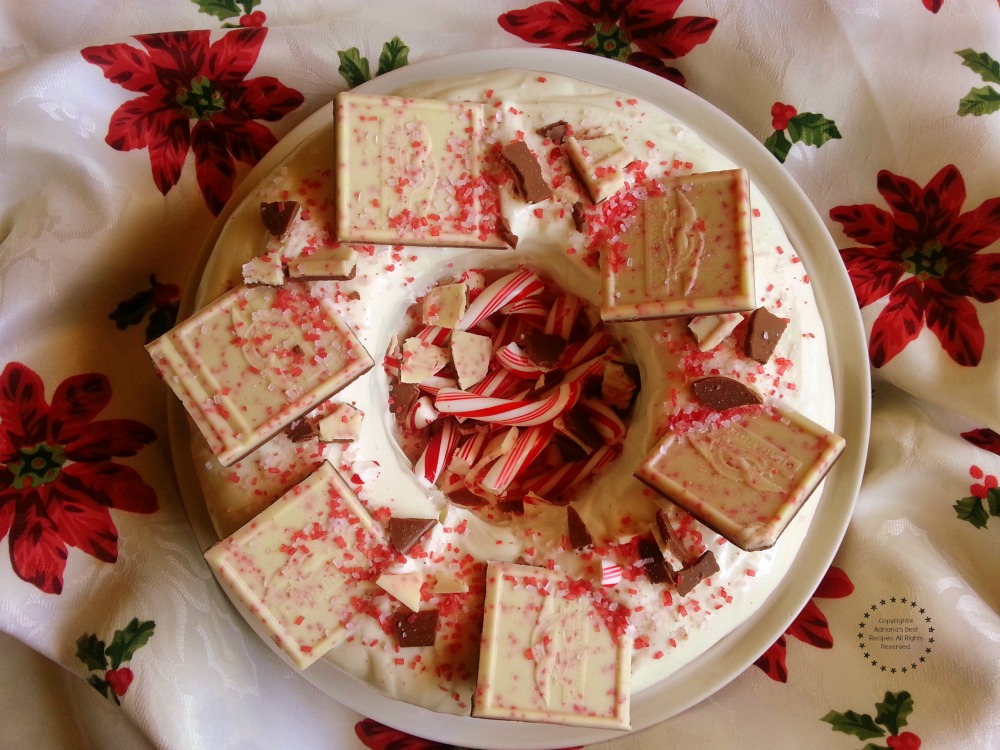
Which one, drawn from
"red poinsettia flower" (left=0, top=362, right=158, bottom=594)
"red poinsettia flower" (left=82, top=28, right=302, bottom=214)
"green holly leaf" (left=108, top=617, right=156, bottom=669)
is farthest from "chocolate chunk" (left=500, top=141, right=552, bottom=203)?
"green holly leaf" (left=108, top=617, right=156, bottom=669)

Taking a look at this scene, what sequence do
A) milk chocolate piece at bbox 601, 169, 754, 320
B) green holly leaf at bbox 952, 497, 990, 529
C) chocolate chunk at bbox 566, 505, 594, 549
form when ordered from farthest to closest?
1. green holly leaf at bbox 952, 497, 990, 529
2. chocolate chunk at bbox 566, 505, 594, 549
3. milk chocolate piece at bbox 601, 169, 754, 320

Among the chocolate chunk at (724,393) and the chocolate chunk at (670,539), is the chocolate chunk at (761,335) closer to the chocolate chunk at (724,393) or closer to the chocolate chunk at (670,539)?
the chocolate chunk at (724,393)

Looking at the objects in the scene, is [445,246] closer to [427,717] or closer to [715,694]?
[427,717]

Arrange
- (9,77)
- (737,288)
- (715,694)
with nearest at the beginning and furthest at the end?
(737,288) < (9,77) < (715,694)

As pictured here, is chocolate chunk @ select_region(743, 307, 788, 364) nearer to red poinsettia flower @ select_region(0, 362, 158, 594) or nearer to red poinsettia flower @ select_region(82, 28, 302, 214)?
red poinsettia flower @ select_region(82, 28, 302, 214)

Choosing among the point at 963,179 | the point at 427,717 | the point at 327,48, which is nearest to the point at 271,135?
the point at 327,48

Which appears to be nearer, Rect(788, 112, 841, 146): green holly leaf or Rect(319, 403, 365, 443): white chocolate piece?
Rect(319, 403, 365, 443): white chocolate piece
